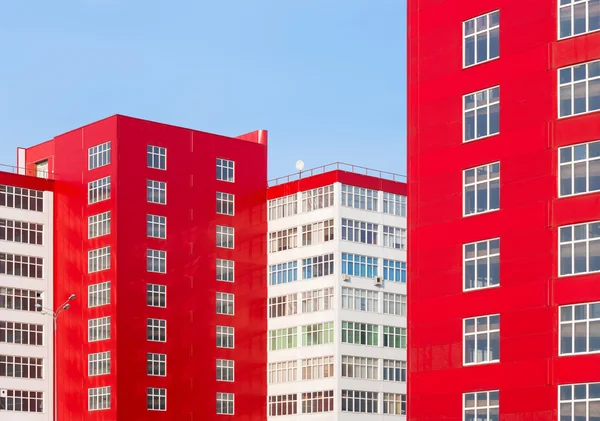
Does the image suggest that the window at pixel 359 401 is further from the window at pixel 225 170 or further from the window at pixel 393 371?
the window at pixel 225 170

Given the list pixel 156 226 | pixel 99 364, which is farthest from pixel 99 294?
pixel 156 226

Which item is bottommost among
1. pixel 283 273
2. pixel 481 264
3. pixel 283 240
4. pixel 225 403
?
pixel 225 403

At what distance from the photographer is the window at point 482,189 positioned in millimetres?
51031

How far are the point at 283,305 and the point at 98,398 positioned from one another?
16483 mm

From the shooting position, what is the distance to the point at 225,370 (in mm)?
93812

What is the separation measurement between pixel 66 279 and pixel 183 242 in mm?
9924

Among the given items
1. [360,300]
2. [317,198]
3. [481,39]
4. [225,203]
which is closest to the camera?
[481,39]

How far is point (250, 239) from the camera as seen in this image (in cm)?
9762

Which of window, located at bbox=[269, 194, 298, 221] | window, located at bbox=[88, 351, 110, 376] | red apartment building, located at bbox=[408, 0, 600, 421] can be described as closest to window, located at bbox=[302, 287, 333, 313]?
window, located at bbox=[269, 194, 298, 221]

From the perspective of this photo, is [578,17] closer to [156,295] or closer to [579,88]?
[579,88]

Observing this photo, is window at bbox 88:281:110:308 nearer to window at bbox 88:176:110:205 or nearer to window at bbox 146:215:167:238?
window at bbox 146:215:167:238

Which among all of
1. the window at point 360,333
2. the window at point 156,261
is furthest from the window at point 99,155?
the window at point 360,333

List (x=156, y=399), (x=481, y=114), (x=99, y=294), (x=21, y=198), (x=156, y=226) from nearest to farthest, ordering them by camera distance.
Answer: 1. (x=481, y=114)
2. (x=156, y=399)
3. (x=99, y=294)
4. (x=156, y=226)
5. (x=21, y=198)

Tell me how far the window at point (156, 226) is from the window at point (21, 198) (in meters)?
10.4
